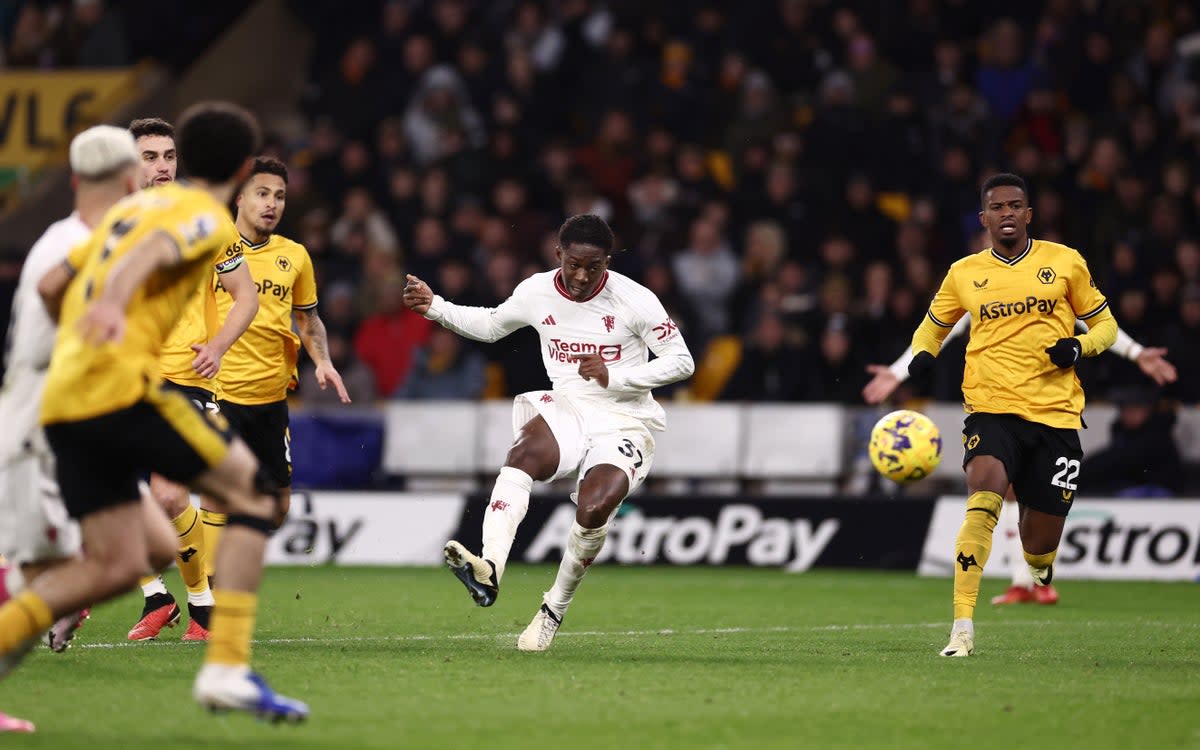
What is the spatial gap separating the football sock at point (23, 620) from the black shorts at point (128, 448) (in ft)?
1.12

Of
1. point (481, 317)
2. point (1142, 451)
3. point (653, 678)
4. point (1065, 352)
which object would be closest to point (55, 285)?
point (653, 678)

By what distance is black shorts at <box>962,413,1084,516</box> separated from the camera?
10078 millimetres

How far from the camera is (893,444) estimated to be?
1077 cm

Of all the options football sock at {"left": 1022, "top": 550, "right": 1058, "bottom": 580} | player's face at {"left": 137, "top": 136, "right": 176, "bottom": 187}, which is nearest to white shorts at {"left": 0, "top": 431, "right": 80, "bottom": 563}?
player's face at {"left": 137, "top": 136, "right": 176, "bottom": 187}

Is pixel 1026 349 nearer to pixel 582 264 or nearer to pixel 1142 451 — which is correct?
pixel 582 264

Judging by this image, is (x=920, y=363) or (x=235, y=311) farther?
(x=920, y=363)

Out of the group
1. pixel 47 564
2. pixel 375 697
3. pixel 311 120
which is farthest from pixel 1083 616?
pixel 311 120

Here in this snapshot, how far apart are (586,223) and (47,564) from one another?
3754 millimetres

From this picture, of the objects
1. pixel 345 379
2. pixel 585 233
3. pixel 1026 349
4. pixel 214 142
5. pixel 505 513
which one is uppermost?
pixel 214 142

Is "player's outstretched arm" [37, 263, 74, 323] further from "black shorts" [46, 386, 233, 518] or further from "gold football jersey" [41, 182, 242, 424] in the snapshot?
"black shorts" [46, 386, 233, 518]

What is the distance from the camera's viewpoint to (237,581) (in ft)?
21.0

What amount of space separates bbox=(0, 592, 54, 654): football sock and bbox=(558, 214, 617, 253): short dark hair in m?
4.05

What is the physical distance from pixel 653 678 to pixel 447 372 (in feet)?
32.2

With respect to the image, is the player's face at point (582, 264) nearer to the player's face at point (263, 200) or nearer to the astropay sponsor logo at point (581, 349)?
the astropay sponsor logo at point (581, 349)
